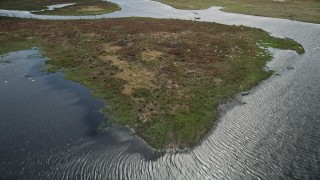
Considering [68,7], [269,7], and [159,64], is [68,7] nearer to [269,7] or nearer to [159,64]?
[269,7]

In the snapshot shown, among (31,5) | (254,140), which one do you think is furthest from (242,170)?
(31,5)

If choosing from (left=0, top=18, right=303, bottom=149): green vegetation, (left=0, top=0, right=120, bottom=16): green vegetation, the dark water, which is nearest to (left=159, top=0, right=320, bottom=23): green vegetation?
(left=0, top=18, right=303, bottom=149): green vegetation

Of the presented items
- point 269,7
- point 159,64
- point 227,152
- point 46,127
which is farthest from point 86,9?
point 227,152

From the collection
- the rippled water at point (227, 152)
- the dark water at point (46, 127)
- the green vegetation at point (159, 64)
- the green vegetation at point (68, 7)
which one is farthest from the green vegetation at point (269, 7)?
the dark water at point (46, 127)

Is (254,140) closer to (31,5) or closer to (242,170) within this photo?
(242,170)

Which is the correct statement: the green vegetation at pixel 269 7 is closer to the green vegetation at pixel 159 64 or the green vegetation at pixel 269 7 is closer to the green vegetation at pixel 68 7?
the green vegetation at pixel 159 64
